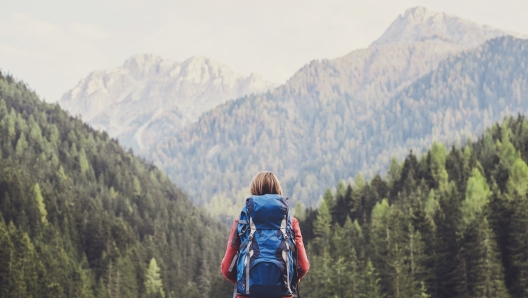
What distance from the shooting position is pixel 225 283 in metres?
103

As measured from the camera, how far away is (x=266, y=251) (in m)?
9.20

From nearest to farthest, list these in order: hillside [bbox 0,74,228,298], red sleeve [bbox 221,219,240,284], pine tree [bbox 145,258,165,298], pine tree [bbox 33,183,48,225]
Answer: red sleeve [bbox 221,219,240,284] → hillside [bbox 0,74,228,298] → pine tree [bbox 145,258,165,298] → pine tree [bbox 33,183,48,225]

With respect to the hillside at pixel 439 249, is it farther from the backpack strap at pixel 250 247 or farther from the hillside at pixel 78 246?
the backpack strap at pixel 250 247

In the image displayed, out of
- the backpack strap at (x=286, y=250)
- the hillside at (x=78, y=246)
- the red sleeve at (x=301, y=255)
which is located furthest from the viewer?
the hillside at (x=78, y=246)

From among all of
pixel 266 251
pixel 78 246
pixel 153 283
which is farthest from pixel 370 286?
pixel 78 246

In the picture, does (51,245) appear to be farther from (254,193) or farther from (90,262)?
(254,193)

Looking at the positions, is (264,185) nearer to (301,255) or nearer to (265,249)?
(265,249)

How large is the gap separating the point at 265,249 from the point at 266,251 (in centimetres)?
3

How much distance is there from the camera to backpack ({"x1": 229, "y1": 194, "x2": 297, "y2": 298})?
29.9 feet

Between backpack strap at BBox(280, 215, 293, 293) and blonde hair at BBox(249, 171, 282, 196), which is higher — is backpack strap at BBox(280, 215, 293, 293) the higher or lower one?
the lower one

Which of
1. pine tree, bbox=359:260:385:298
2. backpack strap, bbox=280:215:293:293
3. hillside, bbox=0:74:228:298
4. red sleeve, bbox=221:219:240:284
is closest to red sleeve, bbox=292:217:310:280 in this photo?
backpack strap, bbox=280:215:293:293

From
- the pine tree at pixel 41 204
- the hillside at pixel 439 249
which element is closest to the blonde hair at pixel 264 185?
the hillside at pixel 439 249

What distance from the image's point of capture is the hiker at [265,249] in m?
9.12

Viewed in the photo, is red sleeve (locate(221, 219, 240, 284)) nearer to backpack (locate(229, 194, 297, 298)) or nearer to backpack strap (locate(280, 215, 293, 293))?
backpack (locate(229, 194, 297, 298))
